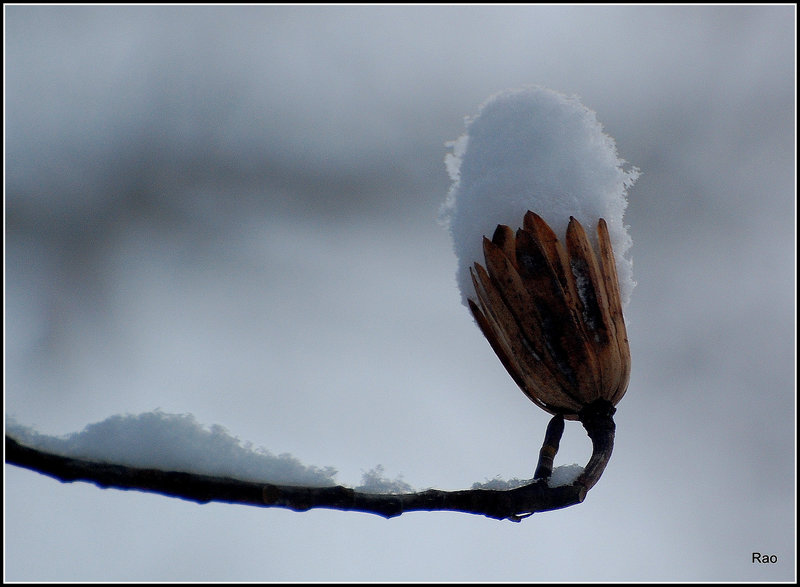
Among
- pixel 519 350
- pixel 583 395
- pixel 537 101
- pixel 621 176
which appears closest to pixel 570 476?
pixel 583 395

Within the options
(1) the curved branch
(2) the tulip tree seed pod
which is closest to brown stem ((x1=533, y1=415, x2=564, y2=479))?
(2) the tulip tree seed pod

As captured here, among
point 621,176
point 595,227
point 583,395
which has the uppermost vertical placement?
point 621,176

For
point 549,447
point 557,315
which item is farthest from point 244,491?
point 557,315

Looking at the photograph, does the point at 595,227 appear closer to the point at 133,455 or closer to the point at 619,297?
the point at 619,297

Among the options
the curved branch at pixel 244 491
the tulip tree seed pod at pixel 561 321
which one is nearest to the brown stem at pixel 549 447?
the tulip tree seed pod at pixel 561 321

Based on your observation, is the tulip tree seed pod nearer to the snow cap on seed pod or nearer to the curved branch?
the snow cap on seed pod

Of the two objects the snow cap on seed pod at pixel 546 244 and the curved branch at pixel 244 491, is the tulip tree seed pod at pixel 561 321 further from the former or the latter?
the curved branch at pixel 244 491

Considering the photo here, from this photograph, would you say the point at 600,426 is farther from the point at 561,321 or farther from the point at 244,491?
the point at 244,491
